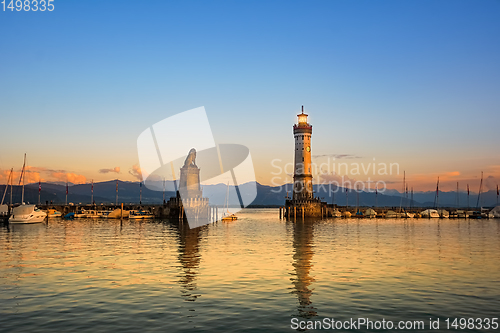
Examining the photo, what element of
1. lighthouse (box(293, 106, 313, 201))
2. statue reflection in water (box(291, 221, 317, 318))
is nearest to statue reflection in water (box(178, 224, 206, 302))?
statue reflection in water (box(291, 221, 317, 318))

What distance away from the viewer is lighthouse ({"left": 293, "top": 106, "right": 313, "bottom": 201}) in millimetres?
125062

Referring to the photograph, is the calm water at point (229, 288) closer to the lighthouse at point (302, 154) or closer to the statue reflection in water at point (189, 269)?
the statue reflection in water at point (189, 269)

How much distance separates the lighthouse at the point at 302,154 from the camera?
125 m

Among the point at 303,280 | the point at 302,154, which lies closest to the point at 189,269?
the point at 303,280

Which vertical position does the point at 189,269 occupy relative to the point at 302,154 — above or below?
below

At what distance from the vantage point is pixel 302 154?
125062 mm

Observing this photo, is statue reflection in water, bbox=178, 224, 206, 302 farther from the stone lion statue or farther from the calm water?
the stone lion statue

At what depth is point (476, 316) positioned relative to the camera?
18656 millimetres

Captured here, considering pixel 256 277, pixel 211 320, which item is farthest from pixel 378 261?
pixel 211 320

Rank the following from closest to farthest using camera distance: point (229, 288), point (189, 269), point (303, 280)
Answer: point (229, 288), point (303, 280), point (189, 269)

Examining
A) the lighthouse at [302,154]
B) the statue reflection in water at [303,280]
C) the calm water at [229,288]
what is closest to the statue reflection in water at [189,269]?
the calm water at [229,288]

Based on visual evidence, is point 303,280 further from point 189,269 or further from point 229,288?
point 189,269

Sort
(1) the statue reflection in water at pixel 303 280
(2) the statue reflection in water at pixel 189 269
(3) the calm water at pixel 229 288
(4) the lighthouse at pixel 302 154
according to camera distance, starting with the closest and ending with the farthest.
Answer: (3) the calm water at pixel 229 288 → (1) the statue reflection in water at pixel 303 280 → (2) the statue reflection in water at pixel 189 269 → (4) the lighthouse at pixel 302 154

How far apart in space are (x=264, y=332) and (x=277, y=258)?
21.5 metres
